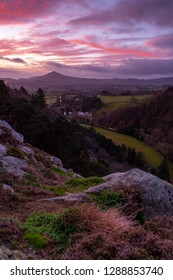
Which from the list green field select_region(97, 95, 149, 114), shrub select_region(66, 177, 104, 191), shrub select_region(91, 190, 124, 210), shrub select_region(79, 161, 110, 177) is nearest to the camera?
shrub select_region(91, 190, 124, 210)

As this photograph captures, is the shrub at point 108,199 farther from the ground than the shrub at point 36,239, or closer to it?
closer to it

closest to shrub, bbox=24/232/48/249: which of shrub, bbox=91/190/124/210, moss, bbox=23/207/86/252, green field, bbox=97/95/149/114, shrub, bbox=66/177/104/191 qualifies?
moss, bbox=23/207/86/252

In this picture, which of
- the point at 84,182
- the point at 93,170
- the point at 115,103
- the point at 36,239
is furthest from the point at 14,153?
the point at 115,103

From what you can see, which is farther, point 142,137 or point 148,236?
point 142,137

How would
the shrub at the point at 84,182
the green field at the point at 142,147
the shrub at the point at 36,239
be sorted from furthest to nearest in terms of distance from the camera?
1. the green field at the point at 142,147
2. the shrub at the point at 84,182
3. the shrub at the point at 36,239

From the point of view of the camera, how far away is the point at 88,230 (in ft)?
23.6

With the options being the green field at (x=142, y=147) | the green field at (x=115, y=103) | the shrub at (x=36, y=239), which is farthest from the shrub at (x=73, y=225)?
the green field at (x=115, y=103)

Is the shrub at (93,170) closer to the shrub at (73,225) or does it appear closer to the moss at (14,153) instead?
the moss at (14,153)

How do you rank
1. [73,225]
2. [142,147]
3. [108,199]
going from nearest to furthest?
1. [73,225]
2. [108,199]
3. [142,147]

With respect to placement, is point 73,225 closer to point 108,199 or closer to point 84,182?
point 108,199

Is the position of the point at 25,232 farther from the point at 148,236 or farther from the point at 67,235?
the point at 148,236

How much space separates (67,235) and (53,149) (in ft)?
109

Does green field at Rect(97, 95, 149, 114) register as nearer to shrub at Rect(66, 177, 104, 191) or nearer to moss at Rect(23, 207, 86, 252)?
shrub at Rect(66, 177, 104, 191)
